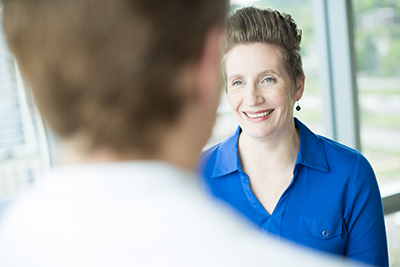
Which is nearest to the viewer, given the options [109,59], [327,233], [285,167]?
[109,59]

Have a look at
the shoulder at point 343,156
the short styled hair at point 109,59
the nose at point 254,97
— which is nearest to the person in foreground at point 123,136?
the short styled hair at point 109,59

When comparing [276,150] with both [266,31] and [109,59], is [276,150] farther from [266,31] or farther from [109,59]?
[109,59]

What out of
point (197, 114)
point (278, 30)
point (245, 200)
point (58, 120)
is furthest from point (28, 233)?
point (278, 30)

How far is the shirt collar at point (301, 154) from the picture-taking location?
4.85 ft

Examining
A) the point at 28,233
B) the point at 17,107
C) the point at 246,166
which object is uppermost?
the point at 17,107

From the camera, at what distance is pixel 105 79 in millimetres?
406

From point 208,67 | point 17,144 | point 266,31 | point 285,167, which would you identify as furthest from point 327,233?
point 17,144

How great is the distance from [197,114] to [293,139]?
1.18 meters

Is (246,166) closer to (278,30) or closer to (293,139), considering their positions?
(293,139)

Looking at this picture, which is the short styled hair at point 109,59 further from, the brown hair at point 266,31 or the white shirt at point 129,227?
the brown hair at point 266,31

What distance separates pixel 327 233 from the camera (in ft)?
4.59

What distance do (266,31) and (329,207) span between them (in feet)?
2.52

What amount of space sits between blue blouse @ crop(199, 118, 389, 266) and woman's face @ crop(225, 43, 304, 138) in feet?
0.64

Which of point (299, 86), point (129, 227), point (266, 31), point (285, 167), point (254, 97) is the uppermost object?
point (266, 31)
